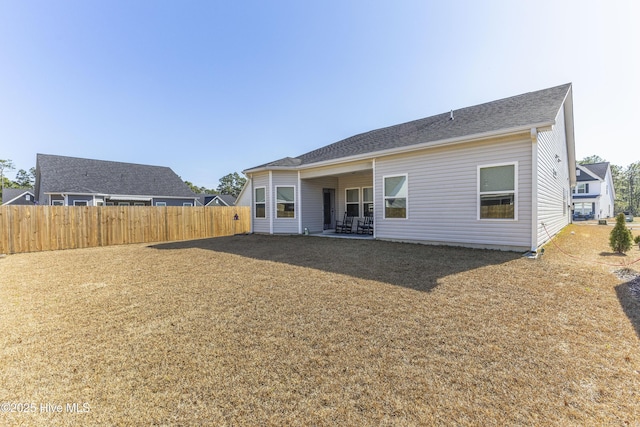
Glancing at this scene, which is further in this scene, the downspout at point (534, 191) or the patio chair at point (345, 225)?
the patio chair at point (345, 225)

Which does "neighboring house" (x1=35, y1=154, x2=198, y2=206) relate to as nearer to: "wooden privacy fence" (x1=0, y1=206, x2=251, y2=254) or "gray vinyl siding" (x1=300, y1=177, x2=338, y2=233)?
"wooden privacy fence" (x1=0, y1=206, x2=251, y2=254)

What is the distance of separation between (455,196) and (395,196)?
1924mm

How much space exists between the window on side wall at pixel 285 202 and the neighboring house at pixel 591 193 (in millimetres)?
30788

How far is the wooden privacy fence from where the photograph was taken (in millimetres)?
9430

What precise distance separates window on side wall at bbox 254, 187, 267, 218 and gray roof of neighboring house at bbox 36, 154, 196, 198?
14420mm

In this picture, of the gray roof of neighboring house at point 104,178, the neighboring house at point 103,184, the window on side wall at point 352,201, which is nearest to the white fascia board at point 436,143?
the window on side wall at point 352,201

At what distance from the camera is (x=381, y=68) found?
12.3 meters

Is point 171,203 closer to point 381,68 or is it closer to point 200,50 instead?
point 200,50

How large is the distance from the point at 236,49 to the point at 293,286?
40.5 feet

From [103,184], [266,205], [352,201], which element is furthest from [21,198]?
[352,201]

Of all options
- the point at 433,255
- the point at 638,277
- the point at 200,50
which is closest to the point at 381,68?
the point at 200,50

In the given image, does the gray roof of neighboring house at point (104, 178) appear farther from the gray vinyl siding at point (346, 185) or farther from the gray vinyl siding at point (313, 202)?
the gray vinyl siding at point (346, 185)

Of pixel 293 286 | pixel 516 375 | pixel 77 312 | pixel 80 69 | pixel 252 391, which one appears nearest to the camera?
pixel 252 391

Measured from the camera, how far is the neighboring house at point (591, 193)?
2811 centimetres
